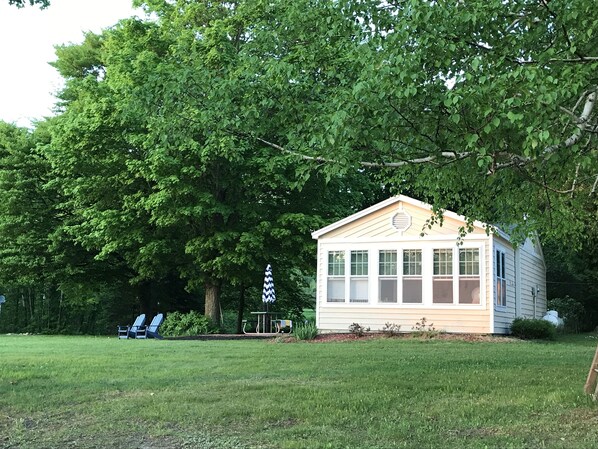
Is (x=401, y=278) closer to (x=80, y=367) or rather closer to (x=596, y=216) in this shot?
(x=596, y=216)

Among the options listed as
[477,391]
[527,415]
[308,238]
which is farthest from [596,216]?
[527,415]

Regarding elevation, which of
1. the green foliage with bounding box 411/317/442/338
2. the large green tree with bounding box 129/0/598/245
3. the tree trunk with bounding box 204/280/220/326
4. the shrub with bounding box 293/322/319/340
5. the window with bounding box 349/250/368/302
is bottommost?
the shrub with bounding box 293/322/319/340

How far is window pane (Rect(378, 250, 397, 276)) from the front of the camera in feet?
55.6

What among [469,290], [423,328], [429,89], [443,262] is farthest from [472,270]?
[429,89]

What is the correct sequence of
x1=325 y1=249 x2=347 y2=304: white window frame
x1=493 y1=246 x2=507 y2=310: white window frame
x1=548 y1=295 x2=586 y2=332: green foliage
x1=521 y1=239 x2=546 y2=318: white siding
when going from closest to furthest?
1. x1=493 y1=246 x2=507 y2=310: white window frame
2. x1=325 y1=249 x2=347 y2=304: white window frame
3. x1=521 y1=239 x2=546 y2=318: white siding
4. x1=548 y1=295 x2=586 y2=332: green foliage

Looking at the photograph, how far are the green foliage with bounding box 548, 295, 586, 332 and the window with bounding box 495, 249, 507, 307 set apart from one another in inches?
282

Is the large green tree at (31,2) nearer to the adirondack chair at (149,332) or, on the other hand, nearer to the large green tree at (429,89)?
the large green tree at (429,89)

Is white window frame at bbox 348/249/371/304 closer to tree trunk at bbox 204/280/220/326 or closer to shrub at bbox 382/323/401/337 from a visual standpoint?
shrub at bbox 382/323/401/337

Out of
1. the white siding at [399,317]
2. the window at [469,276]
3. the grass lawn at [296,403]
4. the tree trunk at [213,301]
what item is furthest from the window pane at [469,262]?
the tree trunk at [213,301]

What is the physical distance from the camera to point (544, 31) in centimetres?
546

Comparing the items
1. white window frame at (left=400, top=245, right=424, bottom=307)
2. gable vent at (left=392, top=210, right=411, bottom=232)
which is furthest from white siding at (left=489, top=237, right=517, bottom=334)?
gable vent at (left=392, top=210, right=411, bottom=232)

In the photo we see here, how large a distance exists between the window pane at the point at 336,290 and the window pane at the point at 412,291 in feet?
6.11

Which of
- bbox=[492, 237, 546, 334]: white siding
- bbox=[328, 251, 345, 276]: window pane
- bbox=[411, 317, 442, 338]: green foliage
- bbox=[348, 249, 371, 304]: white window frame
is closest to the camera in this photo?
bbox=[411, 317, 442, 338]: green foliage

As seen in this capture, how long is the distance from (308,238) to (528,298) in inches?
303
